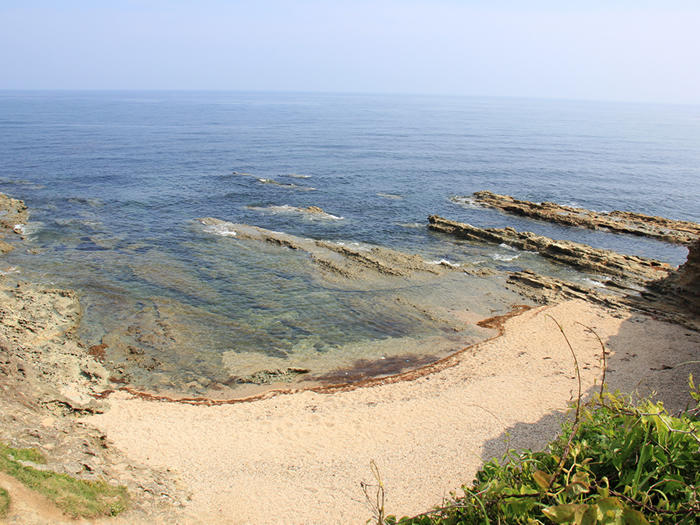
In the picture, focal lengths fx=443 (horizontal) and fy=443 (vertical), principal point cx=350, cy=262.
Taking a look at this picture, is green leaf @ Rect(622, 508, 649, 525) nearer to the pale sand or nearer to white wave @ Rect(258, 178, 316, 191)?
the pale sand

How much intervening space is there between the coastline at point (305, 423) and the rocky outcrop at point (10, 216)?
44.9ft

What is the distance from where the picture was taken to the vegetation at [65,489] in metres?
10.5

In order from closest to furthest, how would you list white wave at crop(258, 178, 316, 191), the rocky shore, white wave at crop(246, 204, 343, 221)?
the rocky shore, white wave at crop(246, 204, 343, 221), white wave at crop(258, 178, 316, 191)

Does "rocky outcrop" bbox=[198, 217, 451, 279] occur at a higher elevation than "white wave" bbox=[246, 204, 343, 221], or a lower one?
lower

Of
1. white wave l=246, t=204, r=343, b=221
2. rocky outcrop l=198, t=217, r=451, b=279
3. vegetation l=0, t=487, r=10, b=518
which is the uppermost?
white wave l=246, t=204, r=343, b=221

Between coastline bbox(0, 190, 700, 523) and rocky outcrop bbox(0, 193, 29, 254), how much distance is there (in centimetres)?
1367

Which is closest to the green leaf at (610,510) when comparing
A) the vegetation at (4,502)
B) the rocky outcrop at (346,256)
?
the vegetation at (4,502)

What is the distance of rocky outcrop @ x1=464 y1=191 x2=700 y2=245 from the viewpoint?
4109cm

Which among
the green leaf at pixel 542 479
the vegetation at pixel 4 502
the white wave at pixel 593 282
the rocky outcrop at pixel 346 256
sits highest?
the green leaf at pixel 542 479

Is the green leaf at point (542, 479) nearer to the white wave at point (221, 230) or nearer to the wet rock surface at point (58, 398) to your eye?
the wet rock surface at point (58, 398)

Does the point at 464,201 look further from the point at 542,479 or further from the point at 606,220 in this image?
the point at 542,479

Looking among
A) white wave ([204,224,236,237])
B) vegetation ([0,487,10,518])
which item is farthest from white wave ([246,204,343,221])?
vegetation ([0,487,10,518])

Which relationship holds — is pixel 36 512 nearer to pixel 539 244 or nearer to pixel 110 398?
pixel 110 398

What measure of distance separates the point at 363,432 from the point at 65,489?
923 cm
